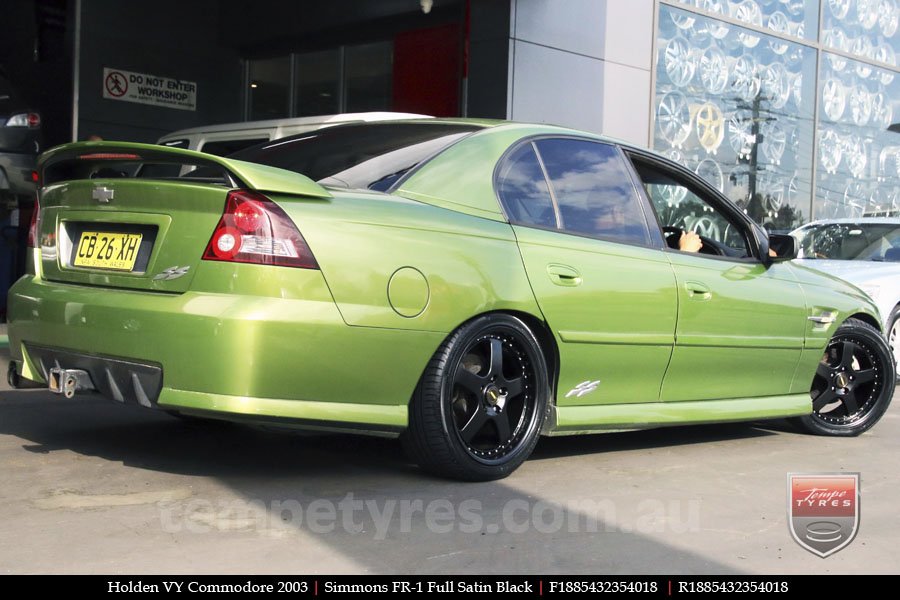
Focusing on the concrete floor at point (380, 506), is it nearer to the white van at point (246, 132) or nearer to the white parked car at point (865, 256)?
the white parked car at point (865, 256)

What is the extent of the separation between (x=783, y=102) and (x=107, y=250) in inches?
490

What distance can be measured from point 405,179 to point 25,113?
7698mm

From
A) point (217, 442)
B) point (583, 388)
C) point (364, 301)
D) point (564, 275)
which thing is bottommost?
point (217, 442)

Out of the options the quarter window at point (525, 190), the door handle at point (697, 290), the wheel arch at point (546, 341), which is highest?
the quarter window at point (525, 190)

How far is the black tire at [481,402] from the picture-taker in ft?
14.0

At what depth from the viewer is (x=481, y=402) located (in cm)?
443

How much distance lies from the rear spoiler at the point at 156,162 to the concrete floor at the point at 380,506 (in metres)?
1.10

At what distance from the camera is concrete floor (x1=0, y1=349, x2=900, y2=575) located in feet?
11.0

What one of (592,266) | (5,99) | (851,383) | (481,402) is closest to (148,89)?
(5,99)

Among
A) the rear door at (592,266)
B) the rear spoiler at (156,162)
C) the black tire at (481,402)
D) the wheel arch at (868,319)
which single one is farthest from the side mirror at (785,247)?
the rear spoiler at (156,162)

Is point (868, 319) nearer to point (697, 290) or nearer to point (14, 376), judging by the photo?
point (697, 290)

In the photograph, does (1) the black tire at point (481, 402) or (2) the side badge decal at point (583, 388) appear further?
(2) the side badge decal at point (583, 388)

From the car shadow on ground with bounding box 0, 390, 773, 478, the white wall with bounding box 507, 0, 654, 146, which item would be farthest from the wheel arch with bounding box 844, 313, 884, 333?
the white wall with bounding box 507, 0, 654, 146

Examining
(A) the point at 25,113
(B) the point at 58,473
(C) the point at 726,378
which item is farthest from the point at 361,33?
(B) the point at 58,473
